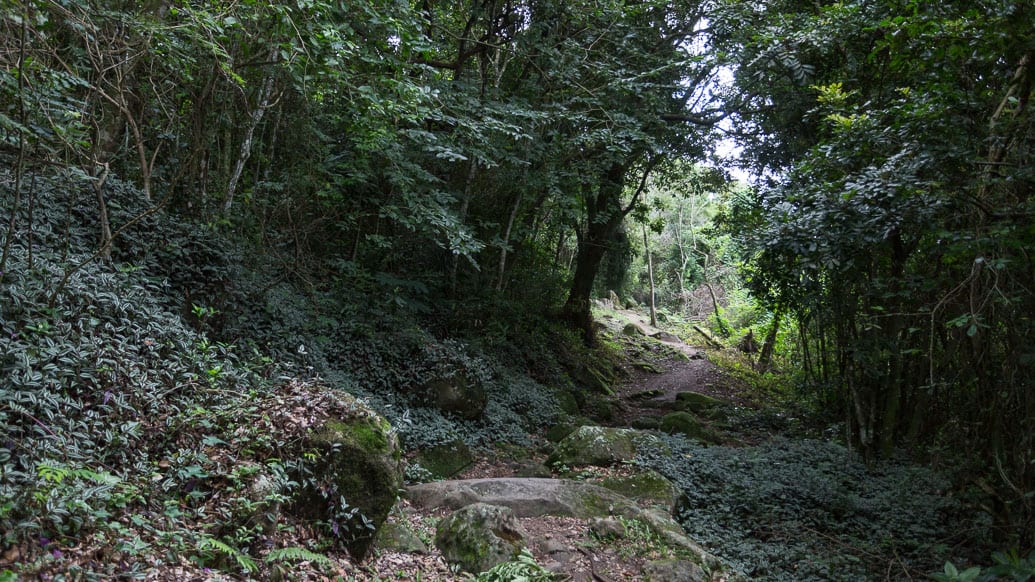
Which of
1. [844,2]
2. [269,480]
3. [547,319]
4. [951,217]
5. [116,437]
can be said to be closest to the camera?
[116,437]

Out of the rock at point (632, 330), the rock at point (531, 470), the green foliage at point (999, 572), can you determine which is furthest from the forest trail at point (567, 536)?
the rock at point (632, 330)

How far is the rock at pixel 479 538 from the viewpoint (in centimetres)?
432

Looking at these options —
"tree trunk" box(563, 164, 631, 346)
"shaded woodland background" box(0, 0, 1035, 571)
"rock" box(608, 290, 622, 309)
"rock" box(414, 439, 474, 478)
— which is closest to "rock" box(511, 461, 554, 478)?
"rock" box(414, 439, 474, 478)

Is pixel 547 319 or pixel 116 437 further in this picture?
pixel 547 319

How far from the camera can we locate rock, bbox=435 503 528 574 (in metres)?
4.32

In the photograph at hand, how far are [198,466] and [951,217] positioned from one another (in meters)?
5.77

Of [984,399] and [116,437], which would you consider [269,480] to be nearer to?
[116,437]

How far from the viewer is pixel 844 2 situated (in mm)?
7457

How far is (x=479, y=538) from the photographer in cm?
443

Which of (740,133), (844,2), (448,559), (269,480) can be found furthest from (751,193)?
(269,480)

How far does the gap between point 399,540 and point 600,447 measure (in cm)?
411

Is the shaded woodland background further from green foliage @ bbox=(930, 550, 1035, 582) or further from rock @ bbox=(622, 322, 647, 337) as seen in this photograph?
rock @ bbox=(622, 322, 647, 337)

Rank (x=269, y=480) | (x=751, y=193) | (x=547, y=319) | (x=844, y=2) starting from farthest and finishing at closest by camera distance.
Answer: (x=547, y=319) < (x=751, y=193) < (x=844, y=2) < (x=269, y=480)

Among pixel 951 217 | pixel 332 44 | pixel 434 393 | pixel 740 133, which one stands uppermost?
pixel 740 133
